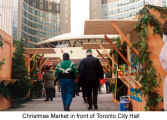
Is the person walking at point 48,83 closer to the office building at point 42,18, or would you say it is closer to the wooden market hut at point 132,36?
the wooden market hut at point 132,36

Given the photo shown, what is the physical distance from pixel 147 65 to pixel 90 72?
68.7 inches

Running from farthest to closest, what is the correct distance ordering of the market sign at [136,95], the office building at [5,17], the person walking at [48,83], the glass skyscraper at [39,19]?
the glass skyscraper at [39,19], the office building at [5,17], the person walking at [48,83], the market sign at [136,95]

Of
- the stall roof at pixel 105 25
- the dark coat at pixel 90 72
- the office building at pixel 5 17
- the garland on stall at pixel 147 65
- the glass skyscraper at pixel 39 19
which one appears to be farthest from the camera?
the glass skyscraper at pixel 39 19

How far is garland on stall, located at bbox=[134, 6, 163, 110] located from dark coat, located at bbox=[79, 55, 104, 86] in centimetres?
135

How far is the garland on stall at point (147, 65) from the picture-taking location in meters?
4.76

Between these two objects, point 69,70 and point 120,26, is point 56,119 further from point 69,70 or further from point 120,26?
point 120,26

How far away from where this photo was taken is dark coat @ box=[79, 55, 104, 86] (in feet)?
20.5

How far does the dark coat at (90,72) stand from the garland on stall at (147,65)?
1349 millimetres

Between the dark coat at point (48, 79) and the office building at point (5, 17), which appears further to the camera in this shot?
the office building at point (5, 17)

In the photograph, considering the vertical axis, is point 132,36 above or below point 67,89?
above

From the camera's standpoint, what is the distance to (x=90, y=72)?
6.27 m

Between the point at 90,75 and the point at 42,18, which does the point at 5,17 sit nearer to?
the point at 90,75

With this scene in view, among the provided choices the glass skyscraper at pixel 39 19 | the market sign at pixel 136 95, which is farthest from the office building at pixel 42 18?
the market sign at pixel 136 95

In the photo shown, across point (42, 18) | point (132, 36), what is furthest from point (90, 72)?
point (42, 18)
